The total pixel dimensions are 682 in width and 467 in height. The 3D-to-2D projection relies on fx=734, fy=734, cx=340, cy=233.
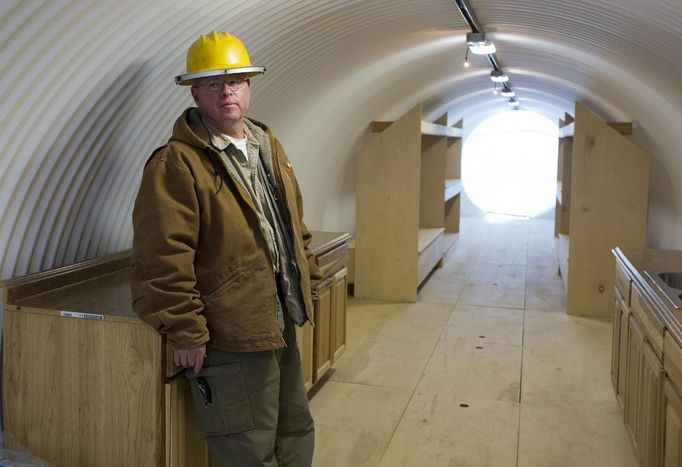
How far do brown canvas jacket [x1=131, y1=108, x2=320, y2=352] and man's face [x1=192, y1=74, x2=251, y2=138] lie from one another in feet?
0.34

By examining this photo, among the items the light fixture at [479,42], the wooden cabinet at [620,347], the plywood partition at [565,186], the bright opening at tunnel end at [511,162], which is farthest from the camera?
the bright opening at tunnel end at [511,162]

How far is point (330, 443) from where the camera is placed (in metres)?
4.20

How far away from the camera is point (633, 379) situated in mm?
3885

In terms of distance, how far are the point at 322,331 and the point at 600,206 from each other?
3580 mm

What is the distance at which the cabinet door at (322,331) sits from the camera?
4730mm

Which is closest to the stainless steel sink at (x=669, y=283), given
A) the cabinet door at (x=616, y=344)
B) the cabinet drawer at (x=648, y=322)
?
the cabinet drawer at (x=648, y=322)

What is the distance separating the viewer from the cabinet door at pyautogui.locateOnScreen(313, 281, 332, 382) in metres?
4.73

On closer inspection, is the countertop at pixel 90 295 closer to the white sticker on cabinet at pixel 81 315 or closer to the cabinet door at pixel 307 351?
the white sticker on cabinet at pixel 81 315

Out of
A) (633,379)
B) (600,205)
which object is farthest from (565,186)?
(633,379)

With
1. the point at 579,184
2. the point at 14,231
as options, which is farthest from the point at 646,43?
the point at 14,231

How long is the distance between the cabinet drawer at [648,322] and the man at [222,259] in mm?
1549

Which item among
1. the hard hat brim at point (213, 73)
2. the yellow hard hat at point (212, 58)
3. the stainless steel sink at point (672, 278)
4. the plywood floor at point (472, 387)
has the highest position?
the yellow hard hat at point (212, 58)

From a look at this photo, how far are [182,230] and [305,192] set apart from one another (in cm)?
509

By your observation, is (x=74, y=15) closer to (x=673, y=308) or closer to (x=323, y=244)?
(x=323, y=244)
